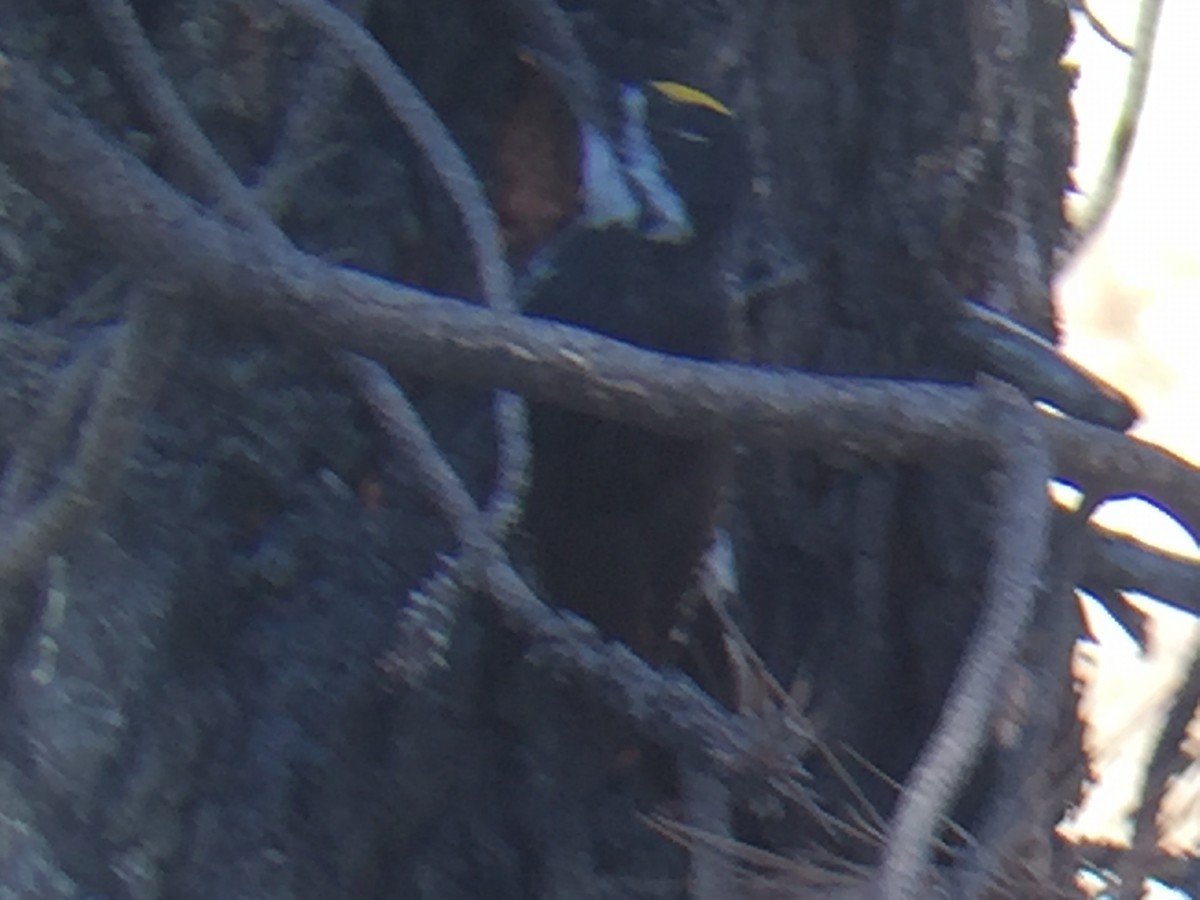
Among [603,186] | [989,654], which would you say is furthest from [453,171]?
[989,654]

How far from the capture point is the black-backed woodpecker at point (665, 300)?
883mm

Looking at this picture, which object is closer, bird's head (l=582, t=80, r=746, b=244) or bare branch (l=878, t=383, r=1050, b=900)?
bare branch (l=878, t=383, r=1050, b=900)

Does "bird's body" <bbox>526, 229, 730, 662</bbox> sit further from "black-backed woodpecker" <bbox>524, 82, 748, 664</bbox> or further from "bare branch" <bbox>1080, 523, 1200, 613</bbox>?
"bare branch" <bbox>1080, 523, 1200, 613</bbox>

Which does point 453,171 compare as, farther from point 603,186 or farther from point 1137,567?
point 1137,567

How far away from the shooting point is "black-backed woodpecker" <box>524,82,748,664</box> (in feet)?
2.90

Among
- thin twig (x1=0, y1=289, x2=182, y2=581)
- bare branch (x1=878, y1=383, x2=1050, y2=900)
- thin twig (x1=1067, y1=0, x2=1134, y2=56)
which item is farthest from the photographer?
thin twig (x1=1067, y1=0, x2=1134, y2=56)

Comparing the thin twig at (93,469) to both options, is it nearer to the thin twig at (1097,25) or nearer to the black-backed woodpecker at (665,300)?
the black-backed woodpecker at (665,300)

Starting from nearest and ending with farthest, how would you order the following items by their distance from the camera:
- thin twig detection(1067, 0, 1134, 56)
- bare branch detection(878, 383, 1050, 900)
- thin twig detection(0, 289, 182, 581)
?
1. bare branch detection(878, 383, 1050, 900)
2. thin twig detection(0, 289, 182, 581)
3. thin twig detection(1067, 0, 1134, 56)

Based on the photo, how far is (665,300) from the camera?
871 millimetres

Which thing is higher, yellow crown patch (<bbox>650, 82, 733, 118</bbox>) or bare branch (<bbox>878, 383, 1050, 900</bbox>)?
yellow crown patch (<bbox>650, 82, 733, 118</bbox>)

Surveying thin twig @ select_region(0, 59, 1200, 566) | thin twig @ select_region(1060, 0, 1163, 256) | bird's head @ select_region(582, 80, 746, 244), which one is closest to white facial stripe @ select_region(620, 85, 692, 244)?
bird's head @ select_region(582, 80, 746, 244)

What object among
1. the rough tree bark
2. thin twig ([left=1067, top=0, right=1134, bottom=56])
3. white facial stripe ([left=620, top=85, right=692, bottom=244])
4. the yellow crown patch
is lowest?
the rough tree bark

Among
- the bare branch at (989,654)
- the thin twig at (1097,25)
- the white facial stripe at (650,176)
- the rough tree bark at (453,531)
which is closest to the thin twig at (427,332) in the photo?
the bare branch at (989,654)

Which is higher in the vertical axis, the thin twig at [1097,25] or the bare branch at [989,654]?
the thin twig at [1097,25]
